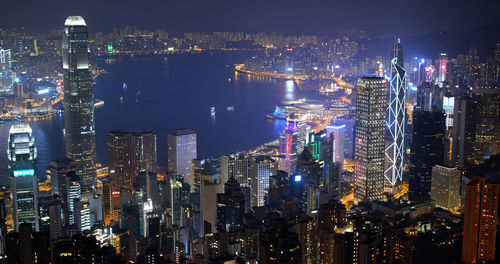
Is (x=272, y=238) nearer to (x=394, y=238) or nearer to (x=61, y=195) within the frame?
(x=394, y=238)

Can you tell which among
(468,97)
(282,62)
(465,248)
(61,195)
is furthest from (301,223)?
(282,62)

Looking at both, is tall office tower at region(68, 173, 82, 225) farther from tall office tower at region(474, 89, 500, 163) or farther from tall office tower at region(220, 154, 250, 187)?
tall office tower at region(474, 89, 500, 163)

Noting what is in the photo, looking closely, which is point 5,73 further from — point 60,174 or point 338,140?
point 338,140

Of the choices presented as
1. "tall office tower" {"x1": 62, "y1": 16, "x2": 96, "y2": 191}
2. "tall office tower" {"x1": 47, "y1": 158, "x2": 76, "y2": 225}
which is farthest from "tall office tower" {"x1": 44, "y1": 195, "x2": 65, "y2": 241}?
"tall office tower" {"x1": 62, "y1": 16, "x2": 96, "y2": 191}

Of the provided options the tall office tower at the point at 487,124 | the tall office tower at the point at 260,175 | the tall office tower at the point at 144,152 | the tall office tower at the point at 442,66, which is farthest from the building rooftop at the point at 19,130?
the tall office tower at the point at 442,66

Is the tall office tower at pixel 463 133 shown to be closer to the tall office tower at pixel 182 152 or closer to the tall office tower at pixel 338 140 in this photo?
the tall office tower at pixel 338 140
